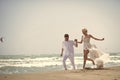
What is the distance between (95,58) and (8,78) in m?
4.16

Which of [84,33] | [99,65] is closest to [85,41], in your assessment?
[84,33]

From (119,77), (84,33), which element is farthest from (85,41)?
(119,77)

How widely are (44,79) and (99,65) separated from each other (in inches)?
148

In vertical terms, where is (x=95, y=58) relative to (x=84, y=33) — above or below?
below

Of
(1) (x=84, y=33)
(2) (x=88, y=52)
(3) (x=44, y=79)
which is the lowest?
(3) (x=44, y=79)

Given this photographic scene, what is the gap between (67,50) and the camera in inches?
484

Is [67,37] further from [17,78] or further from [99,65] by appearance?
[17,78]

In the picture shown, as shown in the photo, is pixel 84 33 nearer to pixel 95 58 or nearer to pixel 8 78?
pixel 95 58

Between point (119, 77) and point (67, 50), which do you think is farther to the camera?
point (67, 50)

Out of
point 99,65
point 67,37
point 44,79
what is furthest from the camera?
point 67,37

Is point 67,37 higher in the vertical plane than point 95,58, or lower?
higher

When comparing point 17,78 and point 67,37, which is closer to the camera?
point 17,78

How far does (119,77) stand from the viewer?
820 centimetres

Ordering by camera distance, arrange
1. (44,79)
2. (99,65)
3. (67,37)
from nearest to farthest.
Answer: (44,79), (99,65), (67,37)
